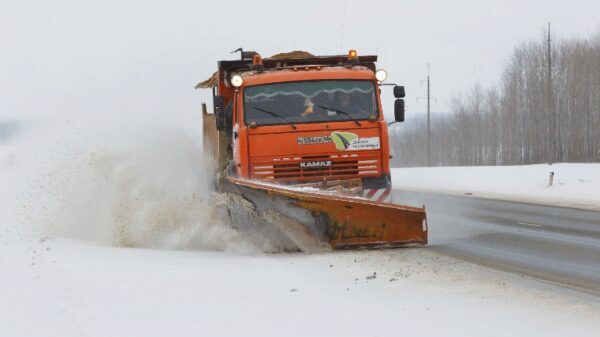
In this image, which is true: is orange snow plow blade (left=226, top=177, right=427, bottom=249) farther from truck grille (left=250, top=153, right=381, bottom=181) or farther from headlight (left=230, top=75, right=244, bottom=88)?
headlight (left=230, top=75, right=244, bottom=88)

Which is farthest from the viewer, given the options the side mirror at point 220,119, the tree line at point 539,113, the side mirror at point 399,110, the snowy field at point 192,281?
the tree line at point 539,113

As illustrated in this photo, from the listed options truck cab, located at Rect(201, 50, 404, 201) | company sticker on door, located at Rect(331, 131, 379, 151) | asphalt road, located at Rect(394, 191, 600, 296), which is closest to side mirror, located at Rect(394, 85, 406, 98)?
truck cab, located at Rect(201, 50, 404, 201)

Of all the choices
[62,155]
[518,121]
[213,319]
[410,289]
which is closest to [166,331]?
[213,319]

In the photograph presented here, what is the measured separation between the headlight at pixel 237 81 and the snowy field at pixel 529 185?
11201 millimetres

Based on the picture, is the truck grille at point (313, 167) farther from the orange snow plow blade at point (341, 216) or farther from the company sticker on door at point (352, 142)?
the orange snow plow blade at point (341, 216)

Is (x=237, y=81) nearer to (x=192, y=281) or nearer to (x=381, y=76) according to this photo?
(x=381, y=76)

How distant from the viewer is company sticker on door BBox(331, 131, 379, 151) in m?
11.5

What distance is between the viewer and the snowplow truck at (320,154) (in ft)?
33.1

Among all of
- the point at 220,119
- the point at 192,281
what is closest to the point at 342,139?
the point at 220,119

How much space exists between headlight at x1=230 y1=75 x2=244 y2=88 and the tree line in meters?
50.3

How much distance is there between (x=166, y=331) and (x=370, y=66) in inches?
353

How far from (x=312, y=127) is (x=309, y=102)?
0.49m

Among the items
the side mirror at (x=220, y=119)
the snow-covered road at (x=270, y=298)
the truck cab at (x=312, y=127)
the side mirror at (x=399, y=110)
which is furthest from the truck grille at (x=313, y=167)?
the snow-covered road at (x=270, y=298)

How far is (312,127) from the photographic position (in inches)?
456
